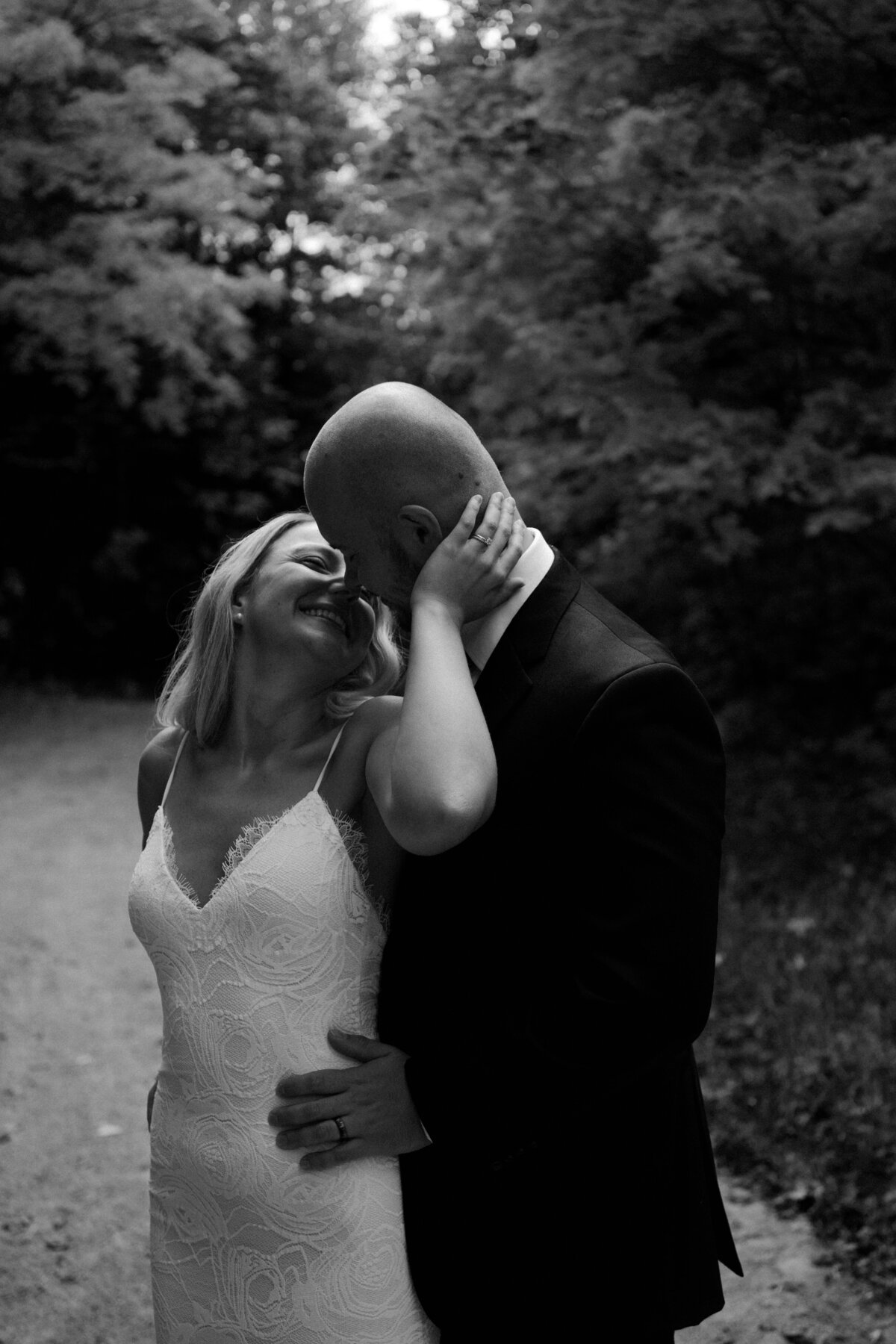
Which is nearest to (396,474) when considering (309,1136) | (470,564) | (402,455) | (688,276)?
(402,455)

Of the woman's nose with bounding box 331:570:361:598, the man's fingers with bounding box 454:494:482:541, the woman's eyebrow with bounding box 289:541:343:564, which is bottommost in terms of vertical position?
the woman's nose with bounding box 331:570:361:598

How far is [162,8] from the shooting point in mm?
14438

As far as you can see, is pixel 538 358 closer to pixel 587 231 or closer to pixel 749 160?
pixel 587 231

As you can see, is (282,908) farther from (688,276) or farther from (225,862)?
(688,276)

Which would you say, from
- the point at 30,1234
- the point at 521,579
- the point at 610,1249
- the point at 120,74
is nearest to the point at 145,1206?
the point at 30,1234

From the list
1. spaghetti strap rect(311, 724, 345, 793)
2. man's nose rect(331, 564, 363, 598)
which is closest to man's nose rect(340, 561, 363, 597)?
man's nose rect(331, 564, 363, 598)

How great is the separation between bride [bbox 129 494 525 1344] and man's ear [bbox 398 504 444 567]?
0.15ft

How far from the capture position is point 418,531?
2104 mm

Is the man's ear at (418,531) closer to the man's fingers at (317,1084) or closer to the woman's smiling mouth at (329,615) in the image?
the woman's smiling mouth at (329,615)

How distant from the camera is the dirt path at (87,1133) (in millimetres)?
4307

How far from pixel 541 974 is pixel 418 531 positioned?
691 mm

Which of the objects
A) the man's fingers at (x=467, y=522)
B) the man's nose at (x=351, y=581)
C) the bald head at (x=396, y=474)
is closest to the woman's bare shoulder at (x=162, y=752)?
the man's nose at (x=351, y=581)

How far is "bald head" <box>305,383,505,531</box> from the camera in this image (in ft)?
6.72

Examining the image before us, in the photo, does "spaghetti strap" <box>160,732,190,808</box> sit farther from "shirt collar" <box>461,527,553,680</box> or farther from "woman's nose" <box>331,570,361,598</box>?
"shirt collar" <box>461,527,553,680</box>
